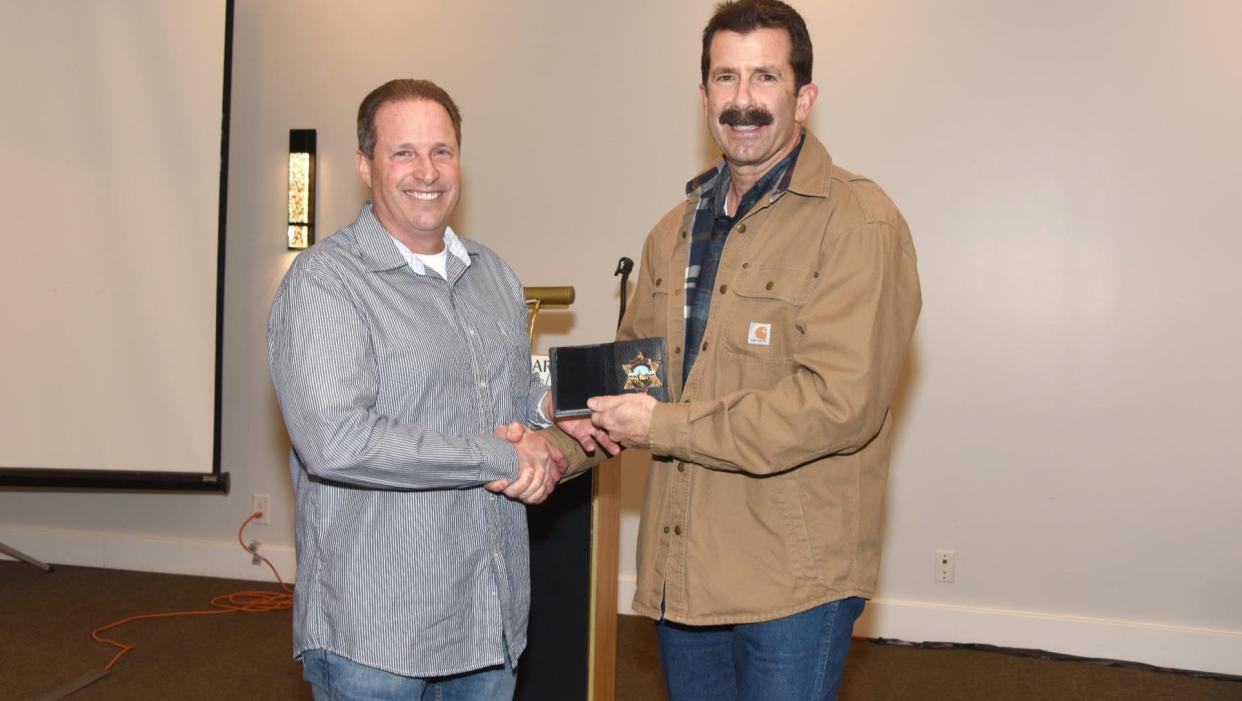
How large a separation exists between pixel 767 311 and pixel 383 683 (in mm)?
922

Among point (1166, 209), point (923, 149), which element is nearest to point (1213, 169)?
point (1166, 209)

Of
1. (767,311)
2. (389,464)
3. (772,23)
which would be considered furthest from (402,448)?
(772,23)

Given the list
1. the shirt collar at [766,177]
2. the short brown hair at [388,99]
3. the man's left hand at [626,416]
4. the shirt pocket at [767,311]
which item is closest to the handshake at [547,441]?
the man's left hand at [626,416]

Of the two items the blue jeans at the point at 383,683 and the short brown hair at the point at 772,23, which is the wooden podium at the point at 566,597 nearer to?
the blue jeans at the point at 383,683

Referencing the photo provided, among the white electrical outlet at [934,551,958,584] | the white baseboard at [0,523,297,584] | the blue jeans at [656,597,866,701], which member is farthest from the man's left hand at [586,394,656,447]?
the white baseboard at [0,523,297,584]

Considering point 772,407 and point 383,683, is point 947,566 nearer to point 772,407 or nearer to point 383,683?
point 772,407

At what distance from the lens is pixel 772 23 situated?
6.16ft

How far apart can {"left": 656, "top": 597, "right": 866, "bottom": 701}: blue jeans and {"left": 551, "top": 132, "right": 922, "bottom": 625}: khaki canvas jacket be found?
0.13 ft

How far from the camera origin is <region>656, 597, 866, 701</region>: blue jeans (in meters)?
1.78

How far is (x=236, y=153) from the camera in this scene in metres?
4.94

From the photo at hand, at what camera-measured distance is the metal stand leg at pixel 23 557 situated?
Answer: 476cm

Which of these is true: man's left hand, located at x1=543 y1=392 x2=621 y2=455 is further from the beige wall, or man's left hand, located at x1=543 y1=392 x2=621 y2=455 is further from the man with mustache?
the beige wall

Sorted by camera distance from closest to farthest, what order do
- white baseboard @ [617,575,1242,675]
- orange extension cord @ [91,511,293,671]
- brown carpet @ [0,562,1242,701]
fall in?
1. brown carpet @ [0,562,1242,701]
2. white baseboard @ [617,575,1242,675]
3. orange extension cord @ [91,511,293,671]

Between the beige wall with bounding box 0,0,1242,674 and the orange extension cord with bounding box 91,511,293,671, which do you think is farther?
the orange extension cord with bounding box 91,511,293,671
